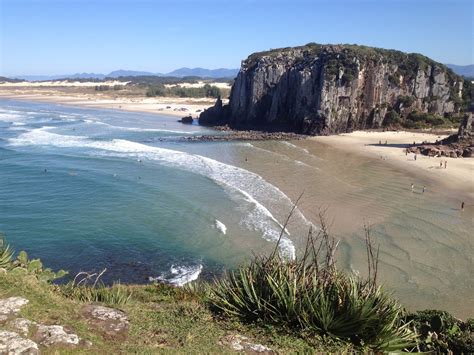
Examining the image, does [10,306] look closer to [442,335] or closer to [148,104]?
[442,335]

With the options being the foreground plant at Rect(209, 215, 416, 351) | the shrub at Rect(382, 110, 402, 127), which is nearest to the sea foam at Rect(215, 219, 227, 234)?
the foreground plant at Rect(209, 215, 416, 351)

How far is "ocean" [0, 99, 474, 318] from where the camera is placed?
56.3 ft

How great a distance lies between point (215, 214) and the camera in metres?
23.3

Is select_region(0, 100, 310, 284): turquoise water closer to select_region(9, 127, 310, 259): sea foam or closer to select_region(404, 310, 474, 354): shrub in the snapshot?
select_region(9, 127, 310, 259): sea foam

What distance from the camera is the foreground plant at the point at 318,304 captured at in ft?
22.9

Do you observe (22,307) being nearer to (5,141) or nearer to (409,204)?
(409,204)

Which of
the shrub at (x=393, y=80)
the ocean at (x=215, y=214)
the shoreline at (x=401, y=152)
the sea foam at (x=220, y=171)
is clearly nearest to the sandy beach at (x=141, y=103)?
the shoreline at (x=401, y=152)

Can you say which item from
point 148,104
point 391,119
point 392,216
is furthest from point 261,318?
point 148,104

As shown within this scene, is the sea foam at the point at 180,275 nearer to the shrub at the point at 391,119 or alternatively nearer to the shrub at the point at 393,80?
the shrub at the point at 391,119

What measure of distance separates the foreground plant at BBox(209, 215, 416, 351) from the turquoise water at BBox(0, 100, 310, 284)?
27.9ft

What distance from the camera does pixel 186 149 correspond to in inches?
1807

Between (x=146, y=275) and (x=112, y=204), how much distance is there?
378 inches

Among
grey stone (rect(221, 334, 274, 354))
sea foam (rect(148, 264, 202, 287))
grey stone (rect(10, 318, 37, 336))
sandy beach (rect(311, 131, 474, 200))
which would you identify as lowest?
sea foam (rect(148, 264, 202, 287))

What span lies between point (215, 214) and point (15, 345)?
17.8 meters
